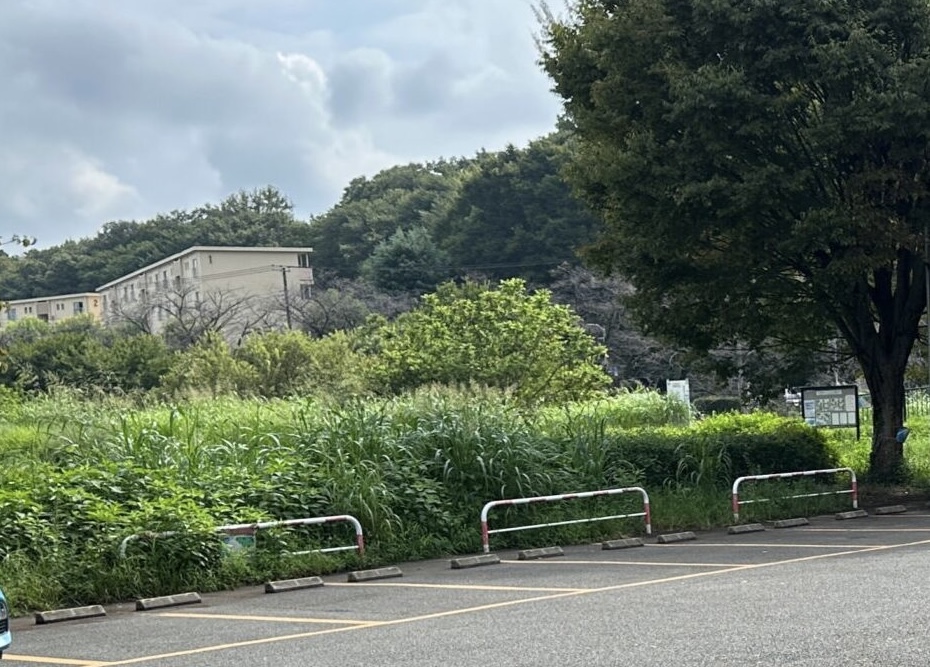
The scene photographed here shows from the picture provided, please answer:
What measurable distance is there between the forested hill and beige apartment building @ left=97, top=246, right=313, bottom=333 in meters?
5.16

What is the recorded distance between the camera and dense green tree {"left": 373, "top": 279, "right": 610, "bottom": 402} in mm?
38875

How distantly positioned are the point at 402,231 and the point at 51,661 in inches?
2907

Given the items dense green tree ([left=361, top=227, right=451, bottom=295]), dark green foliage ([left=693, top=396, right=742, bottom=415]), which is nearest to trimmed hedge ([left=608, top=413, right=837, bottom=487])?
dark green foliage ([left=693, top=396, right=742, bottom=415])

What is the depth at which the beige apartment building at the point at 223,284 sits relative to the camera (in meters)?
74.9

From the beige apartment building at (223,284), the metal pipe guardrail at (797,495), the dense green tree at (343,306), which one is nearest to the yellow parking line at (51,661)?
the metal pipe guardrail at (797,495)

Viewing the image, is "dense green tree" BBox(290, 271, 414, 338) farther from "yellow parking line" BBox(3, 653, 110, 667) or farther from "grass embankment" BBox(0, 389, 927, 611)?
"yellow parking line" BBox(3, 653, 110, 667)

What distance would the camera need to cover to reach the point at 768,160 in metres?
20.7

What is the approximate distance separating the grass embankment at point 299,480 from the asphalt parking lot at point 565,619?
0.72 meters

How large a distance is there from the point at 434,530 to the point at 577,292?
1808 inches

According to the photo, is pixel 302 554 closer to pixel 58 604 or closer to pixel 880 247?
pixel 58 604

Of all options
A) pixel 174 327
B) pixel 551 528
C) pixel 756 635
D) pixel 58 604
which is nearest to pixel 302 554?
pixel 58 604

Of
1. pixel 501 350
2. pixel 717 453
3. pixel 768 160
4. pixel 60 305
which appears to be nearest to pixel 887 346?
pixel 717 453

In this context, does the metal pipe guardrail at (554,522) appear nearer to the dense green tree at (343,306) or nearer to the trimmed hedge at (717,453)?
the trimmed hedge at (717,453)

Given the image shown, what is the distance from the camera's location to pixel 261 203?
11662 cm
